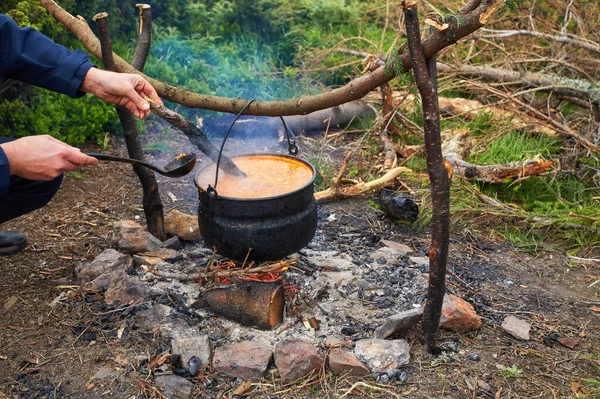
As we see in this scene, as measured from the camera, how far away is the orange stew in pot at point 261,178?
10.4 feet

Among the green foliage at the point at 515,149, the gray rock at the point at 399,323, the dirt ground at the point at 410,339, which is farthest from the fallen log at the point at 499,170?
the gray rock at the point at 399,323

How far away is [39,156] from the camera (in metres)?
2.63

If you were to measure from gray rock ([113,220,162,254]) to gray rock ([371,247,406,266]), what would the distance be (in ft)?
4.99

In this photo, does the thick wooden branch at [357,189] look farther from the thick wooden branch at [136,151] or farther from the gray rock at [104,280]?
the gray rock at [104,280]

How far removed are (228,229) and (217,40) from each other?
5.93 metres

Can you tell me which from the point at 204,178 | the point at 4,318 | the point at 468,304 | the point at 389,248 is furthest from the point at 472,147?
the point at 4,318

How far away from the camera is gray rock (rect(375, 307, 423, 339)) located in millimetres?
2992

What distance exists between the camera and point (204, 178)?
3.29 metres

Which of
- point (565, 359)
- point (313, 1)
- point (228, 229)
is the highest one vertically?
point (313, 1)

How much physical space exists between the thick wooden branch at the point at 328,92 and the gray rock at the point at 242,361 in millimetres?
1343

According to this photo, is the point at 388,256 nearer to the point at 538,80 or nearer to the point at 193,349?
the point at 193,349

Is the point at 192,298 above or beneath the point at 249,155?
beneath

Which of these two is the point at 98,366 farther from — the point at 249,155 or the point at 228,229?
the point at 249,155

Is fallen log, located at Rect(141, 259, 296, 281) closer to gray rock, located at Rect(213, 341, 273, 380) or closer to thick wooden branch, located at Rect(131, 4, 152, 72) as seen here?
gray rock, located at Rect(213, 341, 273, 380)
